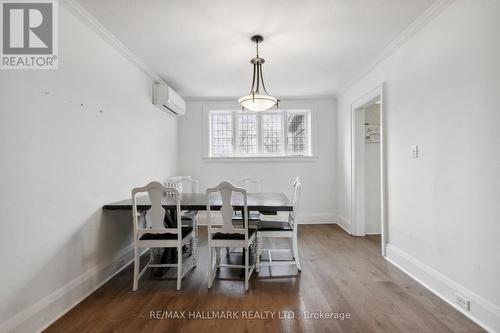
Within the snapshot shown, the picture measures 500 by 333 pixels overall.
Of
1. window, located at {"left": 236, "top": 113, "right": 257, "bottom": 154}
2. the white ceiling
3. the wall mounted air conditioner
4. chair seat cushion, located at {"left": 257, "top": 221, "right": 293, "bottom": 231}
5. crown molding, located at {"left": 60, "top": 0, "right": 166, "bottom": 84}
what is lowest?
chair seat cushion, located at {"left": 257, "top": 221, "right": 293, "bottom": 231}

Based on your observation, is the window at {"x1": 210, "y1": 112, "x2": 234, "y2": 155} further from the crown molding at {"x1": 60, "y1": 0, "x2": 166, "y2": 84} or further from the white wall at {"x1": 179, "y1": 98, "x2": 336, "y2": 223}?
the crown molding at {"x1": 60, "y1": 0, "x2": 166, "y2": 84}

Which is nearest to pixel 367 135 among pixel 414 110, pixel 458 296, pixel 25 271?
pixel 414 110

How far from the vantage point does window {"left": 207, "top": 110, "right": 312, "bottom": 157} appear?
209 inches

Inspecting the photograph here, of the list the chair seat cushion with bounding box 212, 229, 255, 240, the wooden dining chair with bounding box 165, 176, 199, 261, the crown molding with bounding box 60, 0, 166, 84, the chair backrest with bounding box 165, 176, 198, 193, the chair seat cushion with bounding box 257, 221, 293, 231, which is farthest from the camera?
the chair backrest with bounding box 165, 176, 198, 193

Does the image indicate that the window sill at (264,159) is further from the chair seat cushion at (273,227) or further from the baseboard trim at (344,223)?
the chair seat cushion at (273,227)

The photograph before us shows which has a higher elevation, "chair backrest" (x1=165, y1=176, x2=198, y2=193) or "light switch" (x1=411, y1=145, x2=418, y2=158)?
"light switch" (x1=411, y1=145, x2=418, y2=158)

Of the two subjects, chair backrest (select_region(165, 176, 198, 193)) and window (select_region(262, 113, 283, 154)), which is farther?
window (select_region(262, 113, 283, 154))

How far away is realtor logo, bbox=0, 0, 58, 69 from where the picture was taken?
1.78m

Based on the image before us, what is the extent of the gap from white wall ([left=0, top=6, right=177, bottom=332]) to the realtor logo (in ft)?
0.22

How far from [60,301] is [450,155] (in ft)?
10.7

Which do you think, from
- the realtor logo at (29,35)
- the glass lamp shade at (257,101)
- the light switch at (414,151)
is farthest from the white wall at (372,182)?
the realtor logo at (29,35)

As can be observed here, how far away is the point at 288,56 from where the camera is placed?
329 centimetres

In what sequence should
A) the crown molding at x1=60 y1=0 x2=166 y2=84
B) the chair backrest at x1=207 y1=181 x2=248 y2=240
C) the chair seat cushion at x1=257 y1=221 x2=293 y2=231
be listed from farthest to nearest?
the chair seat cushion at x1=257 y1=221 x2=293 y2=231, the chair backrest at x1=207 y1=181 x2=248 y2=240, the crown molding at x1=60 y1=0 x2=166 y2=84

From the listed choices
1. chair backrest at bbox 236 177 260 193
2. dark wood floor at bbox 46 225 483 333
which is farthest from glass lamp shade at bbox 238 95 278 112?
dark wood floor at bbox 46 225 483 333
